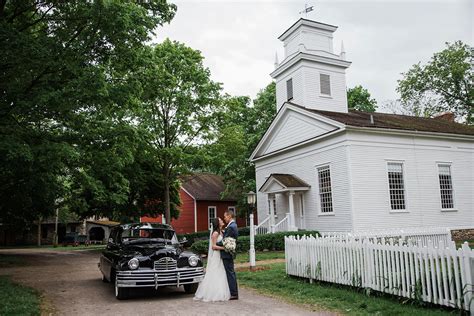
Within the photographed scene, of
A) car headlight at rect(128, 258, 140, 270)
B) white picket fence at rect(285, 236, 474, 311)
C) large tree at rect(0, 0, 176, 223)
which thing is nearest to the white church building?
white picket fence at rect(285, 236, 474, 311)

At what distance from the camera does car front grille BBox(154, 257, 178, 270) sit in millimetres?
9133

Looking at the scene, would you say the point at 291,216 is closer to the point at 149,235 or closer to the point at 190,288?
the point at 149,235

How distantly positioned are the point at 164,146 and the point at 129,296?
61.7 ft

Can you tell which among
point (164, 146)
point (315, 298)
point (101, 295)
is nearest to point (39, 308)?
point (101, 295)

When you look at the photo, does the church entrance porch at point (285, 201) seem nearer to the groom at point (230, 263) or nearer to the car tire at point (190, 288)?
the car tire at point (190, 288)

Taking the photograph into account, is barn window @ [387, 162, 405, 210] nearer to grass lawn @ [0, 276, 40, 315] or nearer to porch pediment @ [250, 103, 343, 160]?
porch pediment @ [250, 103, 343, 160]

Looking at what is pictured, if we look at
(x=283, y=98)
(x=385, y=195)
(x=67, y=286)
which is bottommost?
(x=67, y=286)

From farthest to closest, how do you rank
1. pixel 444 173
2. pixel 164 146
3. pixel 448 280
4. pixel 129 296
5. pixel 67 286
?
1. pixel 164 146
2. pixel 444 173
3. pixel 67 286
4. pixel 129 296
5. pixel 448 280

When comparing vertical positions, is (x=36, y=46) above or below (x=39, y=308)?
above

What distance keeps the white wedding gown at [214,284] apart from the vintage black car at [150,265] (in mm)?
490

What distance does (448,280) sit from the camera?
270 inches

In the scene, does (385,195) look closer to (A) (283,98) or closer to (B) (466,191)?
(B) (466,191)

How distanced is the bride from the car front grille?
758 millimetres

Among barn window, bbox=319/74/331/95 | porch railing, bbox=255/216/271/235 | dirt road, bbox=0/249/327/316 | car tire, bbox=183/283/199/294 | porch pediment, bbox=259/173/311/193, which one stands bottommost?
dirt road, bbox=0/249/327/316
